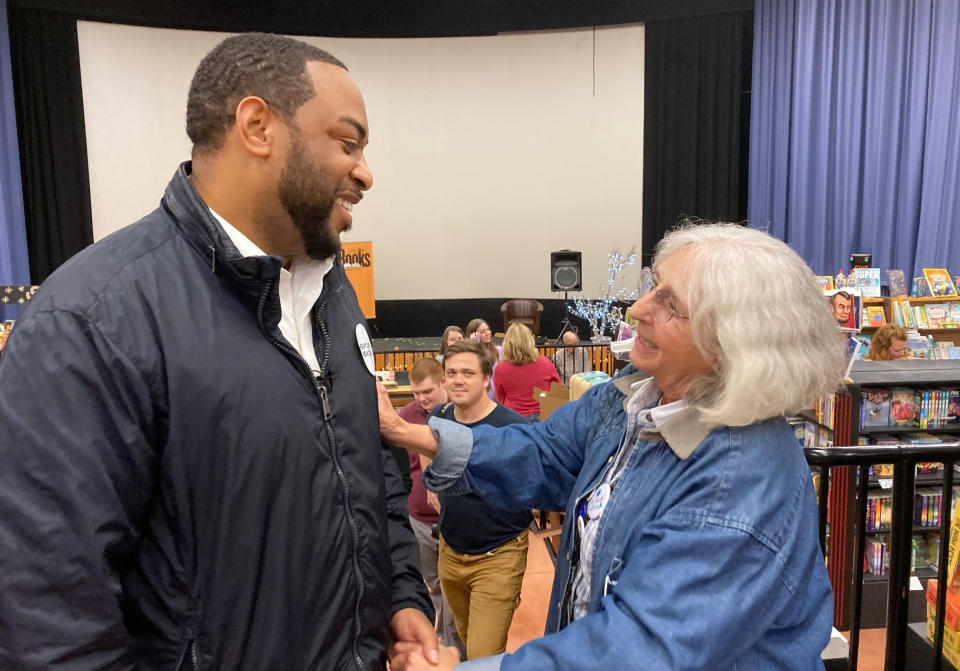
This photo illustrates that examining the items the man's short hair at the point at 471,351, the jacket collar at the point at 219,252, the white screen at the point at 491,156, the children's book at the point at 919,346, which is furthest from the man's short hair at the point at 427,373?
the white screen at the point at 491,156

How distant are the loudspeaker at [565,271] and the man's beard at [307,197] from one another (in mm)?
9580

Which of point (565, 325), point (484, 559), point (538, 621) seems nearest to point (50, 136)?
point (565, 325)

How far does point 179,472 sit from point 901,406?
382 centimetres

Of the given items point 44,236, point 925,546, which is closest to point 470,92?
point 44,236

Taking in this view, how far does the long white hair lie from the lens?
1055 millimetres

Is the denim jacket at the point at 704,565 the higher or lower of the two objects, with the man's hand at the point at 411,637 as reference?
higher

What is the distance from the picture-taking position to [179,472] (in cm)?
92

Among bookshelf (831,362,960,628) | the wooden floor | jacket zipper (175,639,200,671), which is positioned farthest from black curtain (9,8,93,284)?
jacket zipper (175,639,200,671)

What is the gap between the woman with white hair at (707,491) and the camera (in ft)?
3.20

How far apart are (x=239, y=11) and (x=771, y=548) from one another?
452 inches

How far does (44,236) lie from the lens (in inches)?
411

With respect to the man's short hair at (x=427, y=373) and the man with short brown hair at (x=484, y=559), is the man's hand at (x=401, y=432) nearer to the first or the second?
the man with short brown hair at (x=484, y=559)

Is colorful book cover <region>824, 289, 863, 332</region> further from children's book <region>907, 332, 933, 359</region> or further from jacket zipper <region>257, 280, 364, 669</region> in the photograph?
children's book <region>907, 332, 933, 359</region>

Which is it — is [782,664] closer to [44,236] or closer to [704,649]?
[704,649]
